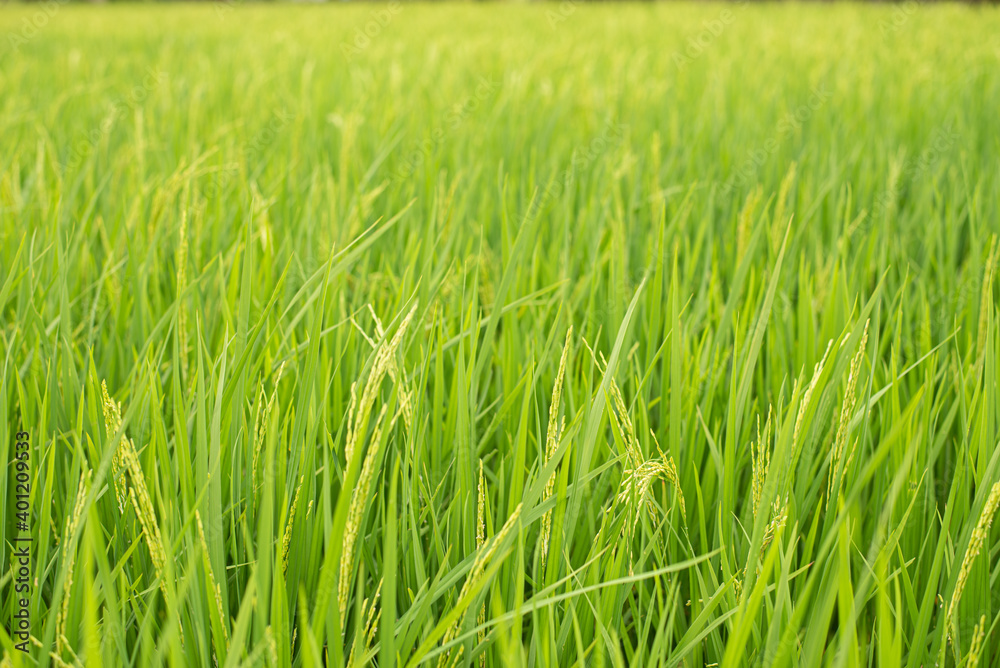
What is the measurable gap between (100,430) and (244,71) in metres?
3.23

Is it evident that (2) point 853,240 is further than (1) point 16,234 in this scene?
Yes

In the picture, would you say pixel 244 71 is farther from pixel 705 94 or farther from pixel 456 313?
pixel 456 313

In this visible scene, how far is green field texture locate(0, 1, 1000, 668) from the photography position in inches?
21.8

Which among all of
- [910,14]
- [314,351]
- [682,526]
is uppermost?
[910,14]

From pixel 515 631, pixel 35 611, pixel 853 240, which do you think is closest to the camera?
pixel 515 631

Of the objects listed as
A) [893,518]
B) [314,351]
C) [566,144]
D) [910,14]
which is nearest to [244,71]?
[566,144]

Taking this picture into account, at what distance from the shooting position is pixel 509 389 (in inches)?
34.4

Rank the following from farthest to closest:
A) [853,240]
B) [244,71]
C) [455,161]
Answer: [244,71]
[455,161]
[853,240]

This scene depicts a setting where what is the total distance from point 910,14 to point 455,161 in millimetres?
6845

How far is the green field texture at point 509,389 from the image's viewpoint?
553 millimetres

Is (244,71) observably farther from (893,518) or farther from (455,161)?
(893,518)

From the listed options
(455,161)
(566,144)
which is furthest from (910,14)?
(455,161)

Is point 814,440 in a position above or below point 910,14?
below

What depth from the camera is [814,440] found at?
75 centimetres
